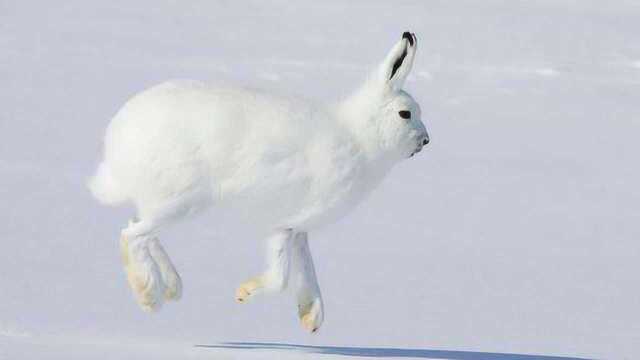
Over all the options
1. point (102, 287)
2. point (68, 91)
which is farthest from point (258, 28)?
point (102, 287)

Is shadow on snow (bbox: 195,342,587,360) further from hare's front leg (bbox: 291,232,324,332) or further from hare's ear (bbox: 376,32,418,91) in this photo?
hare's ear (bbox: 376,32,418,91)

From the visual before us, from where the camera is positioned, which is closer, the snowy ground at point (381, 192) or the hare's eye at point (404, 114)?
the hare's eye at point (404, 114)

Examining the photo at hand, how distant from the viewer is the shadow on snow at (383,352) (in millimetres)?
5645

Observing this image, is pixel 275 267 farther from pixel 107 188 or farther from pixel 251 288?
pixel 107 188

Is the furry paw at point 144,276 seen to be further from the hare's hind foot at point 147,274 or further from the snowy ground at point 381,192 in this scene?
the snowy ground at point 381,192

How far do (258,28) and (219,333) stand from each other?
25.9ft

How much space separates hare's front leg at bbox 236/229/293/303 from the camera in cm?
548

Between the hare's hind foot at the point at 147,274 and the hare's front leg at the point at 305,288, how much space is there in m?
0.37

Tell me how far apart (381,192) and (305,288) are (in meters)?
3.25

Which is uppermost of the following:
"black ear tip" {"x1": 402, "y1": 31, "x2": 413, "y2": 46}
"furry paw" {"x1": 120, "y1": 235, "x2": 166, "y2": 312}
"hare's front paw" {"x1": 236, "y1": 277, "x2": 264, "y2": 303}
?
"black ear tip" {"x1": 402, "y1": 31, "x2": 413, "y2": 46}

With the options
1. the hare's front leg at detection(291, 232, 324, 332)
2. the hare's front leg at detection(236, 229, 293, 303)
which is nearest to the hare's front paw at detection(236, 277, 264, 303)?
the hare's front leg at detection(236, 229, 293, 303)

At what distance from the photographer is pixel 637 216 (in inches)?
348

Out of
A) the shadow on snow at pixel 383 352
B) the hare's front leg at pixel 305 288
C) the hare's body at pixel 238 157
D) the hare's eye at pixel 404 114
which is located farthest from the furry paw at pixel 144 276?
the hare's eye at pixel 404 114

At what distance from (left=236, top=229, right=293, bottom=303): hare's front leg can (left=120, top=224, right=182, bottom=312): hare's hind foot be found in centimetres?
22
